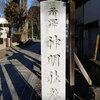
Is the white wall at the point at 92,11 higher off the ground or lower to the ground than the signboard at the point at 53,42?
higher

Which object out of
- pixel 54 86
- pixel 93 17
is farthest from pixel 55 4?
pixel 93 17

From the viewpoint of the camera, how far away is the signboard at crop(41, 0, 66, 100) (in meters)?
3.60

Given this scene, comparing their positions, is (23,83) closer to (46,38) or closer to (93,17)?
(46,38)

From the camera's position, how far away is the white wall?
9.80 m

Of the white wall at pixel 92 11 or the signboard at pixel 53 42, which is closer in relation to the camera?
the signboard at pixel 53 42

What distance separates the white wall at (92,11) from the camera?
9.80m

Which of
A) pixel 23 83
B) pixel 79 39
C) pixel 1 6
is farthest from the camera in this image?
pixel 1 6

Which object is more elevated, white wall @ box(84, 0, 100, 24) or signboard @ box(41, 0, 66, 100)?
white wall @ box(84, 0, 100, 24)

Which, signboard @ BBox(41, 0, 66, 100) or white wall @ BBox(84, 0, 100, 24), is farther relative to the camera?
white wall @ BBox(84, 0, 100, 24)

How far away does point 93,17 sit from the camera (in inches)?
412

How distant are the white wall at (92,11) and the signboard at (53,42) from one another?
21.6 ft

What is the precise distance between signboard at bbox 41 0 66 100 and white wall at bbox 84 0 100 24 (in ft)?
21.6

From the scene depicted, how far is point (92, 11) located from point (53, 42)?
7781 millimetres

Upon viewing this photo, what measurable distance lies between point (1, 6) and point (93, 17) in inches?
880
